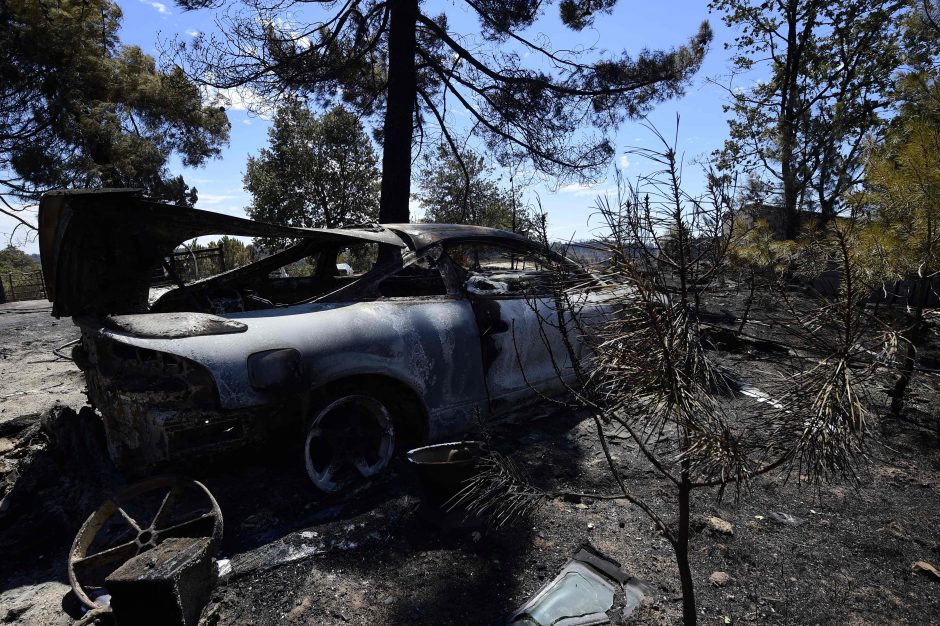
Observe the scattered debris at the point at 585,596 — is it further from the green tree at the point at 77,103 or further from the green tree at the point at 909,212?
the green tree at the point at 77,103

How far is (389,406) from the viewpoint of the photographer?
3.04m

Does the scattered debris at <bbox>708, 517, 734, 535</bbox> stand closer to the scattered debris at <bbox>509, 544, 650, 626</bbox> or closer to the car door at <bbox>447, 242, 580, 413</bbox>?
the scattered debris at <bbox>509, 544, 650, 626</bbox>

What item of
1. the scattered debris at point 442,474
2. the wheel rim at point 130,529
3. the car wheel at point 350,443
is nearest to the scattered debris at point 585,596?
the scattered debris at point 442,474

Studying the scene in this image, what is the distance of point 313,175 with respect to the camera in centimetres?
2067

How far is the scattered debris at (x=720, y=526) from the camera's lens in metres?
2.50

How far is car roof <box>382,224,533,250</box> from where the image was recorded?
3428 millimetres

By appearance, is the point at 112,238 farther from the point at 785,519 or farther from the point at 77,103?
the point at 77,103

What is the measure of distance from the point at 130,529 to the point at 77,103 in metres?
17.9

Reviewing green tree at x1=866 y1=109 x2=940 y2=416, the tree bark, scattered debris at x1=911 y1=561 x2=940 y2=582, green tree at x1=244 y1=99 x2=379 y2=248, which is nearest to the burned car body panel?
scattered debris at x1=911 y1=561 x2=940 y2=582

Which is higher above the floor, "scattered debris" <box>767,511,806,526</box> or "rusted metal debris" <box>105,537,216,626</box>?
"rusted metal debris" <box>105,537,216,626</box>

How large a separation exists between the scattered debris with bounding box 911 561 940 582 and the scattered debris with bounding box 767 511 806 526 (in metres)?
0.45

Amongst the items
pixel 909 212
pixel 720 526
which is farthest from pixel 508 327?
pixel 909 212

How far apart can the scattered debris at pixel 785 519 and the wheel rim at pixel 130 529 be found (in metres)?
2.77

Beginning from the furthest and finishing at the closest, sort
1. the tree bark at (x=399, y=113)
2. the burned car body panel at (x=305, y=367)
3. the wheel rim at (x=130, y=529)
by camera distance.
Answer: the tree bark at (x=399, y=113)
the burned car body panel at (x=305, y=367)
the wheel rim at (x=130, y=529)
